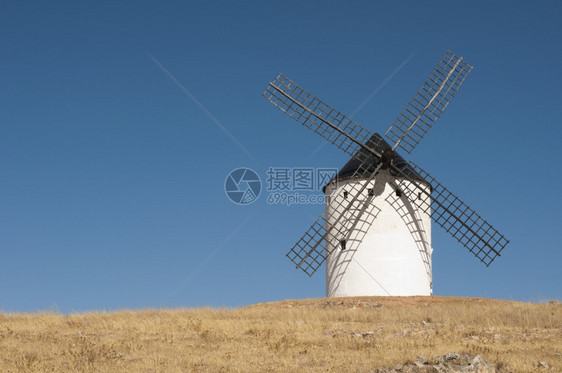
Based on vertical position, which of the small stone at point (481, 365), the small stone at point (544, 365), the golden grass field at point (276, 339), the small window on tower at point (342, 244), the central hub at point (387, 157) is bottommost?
the small stone at point (481, 365)

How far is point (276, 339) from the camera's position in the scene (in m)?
11.1

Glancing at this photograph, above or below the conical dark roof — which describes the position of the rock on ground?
below

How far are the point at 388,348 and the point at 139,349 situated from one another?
153 inches

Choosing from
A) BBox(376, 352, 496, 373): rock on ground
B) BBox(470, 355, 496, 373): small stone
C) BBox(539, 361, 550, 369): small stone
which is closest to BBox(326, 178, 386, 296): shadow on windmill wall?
BBox(539, 361, 550, 369): small stone

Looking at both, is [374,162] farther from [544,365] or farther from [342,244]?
[544,365]

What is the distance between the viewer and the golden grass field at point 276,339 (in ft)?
29.5

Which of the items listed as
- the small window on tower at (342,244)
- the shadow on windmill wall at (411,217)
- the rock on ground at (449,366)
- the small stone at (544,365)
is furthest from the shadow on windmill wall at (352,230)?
the rock on ground at (449,366)

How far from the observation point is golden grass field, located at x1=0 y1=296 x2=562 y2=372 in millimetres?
8992

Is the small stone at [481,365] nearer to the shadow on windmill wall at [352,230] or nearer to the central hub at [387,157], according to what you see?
the shadow on windmill wall at [352,230]

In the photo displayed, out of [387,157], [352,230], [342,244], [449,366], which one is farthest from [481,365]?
[387,157]

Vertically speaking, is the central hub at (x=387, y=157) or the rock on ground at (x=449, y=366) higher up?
the central hub at (x=387, y=157)

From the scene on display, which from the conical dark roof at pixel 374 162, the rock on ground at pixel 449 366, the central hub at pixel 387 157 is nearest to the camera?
the rock on ground at pixel 449 366

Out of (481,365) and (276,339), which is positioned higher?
(276,339)

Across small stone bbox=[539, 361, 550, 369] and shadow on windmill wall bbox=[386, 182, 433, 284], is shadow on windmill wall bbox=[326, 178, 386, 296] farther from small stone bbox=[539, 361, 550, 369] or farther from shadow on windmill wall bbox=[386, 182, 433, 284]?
small stone bbox=[539, 361, 550, 369]
